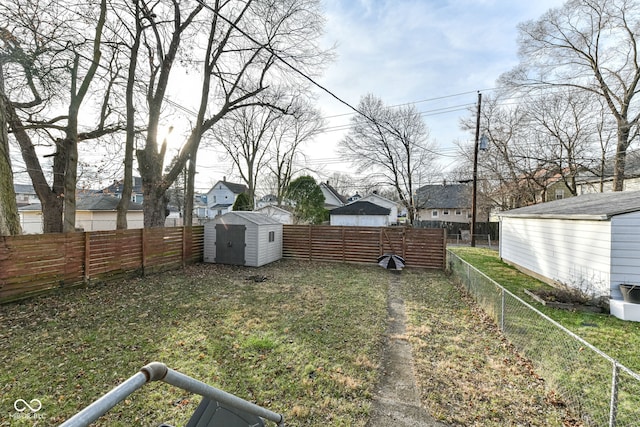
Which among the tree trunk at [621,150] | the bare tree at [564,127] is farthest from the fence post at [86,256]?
the tree trunk at [621,150]

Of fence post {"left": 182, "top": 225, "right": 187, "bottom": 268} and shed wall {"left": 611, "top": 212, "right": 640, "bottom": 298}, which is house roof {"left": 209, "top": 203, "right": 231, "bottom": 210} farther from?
shed wall {"left": 611, "top": 212, "right": 640, "bottom": 298}

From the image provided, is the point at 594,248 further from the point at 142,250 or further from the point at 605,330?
the point at 142,250

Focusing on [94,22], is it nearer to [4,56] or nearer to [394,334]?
[4,56]

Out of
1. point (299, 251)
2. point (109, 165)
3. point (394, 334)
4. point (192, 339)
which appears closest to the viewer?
point (192, 339)

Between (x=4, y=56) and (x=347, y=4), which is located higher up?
(x=347, y=4)

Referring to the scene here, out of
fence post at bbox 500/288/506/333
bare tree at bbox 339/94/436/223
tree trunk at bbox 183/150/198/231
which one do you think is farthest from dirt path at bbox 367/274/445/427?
bare tree at bbox 339/94/436/223

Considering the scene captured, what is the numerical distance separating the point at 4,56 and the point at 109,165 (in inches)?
214

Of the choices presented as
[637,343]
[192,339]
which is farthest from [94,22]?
[637,343]

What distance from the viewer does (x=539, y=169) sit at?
1797cm

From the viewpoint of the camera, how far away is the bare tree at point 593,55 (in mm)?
14508

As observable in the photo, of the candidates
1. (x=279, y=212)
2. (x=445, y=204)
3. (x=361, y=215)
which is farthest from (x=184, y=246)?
(x=445, y=204)

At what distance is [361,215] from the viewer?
2706 cm

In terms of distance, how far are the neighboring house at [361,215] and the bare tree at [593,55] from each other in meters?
14.5

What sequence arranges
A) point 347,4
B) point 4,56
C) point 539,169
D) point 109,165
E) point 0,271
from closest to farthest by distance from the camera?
point 0,271
point 4,56
point 347,4
point 109,165
point 539,169
